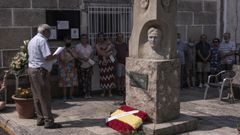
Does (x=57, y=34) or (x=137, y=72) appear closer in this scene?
(x=137, y=72)

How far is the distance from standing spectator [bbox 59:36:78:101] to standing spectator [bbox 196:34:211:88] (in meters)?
4.07

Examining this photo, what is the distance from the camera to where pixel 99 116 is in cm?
805

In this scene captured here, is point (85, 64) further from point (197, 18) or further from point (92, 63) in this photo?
point (197, 18)

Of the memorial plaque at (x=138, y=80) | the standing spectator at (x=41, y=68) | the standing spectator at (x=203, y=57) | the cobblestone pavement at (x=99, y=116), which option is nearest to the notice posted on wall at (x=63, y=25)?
the cobblestone pavement at (x=99, y=116)

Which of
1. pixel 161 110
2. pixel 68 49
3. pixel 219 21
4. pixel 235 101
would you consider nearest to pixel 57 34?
pixel 68 49

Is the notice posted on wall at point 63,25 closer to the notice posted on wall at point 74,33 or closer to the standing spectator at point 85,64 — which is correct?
the notice posted on wall at point 74,33

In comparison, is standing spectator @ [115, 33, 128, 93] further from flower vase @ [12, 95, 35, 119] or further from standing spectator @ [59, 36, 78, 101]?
flower vase @ [12, 95, 35, 119]

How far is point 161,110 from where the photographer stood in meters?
6.86

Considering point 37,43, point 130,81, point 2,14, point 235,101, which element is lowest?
point 235,101

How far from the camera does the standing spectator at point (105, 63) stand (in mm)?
10055

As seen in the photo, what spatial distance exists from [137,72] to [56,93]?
11.0 ft

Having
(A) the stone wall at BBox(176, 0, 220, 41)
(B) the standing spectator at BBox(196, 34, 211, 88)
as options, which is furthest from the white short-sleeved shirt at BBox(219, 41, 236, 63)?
(A) the stone wall at BBox(176, 0, 220, 41)

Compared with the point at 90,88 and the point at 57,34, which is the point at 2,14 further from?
the point at 90,88

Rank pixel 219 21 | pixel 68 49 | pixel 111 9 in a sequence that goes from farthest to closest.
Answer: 1. pixel 219 21
2. pixel 111 9
3. pixel 68 49
